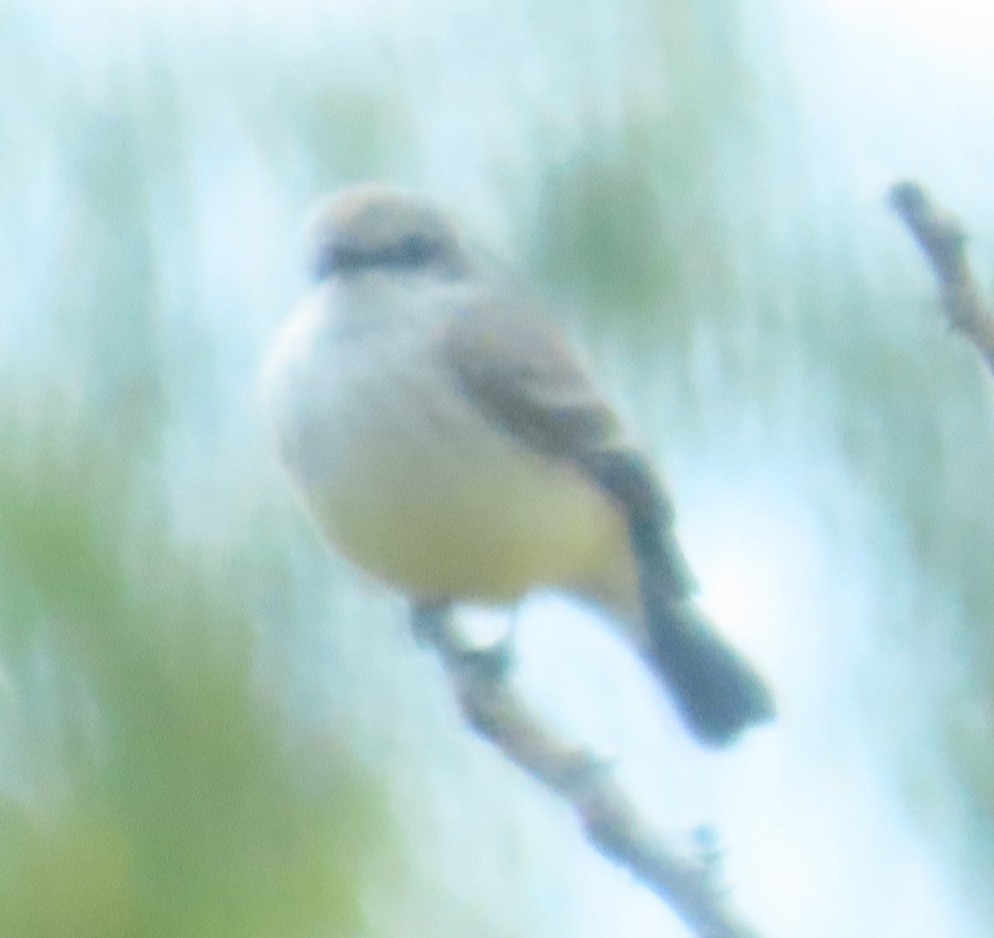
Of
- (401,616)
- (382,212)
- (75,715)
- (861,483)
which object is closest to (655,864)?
(75,715)

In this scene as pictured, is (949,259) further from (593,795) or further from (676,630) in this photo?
(676,630)

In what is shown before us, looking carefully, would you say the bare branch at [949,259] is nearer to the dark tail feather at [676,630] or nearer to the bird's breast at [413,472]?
the bird's breast at [413,472]

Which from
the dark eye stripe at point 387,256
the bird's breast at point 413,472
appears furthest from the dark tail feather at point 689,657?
the dark eye stripe at point 387,256

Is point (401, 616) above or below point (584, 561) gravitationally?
below

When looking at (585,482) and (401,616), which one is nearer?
(401,616)

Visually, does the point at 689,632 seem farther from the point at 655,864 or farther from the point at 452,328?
the point at 655,864
